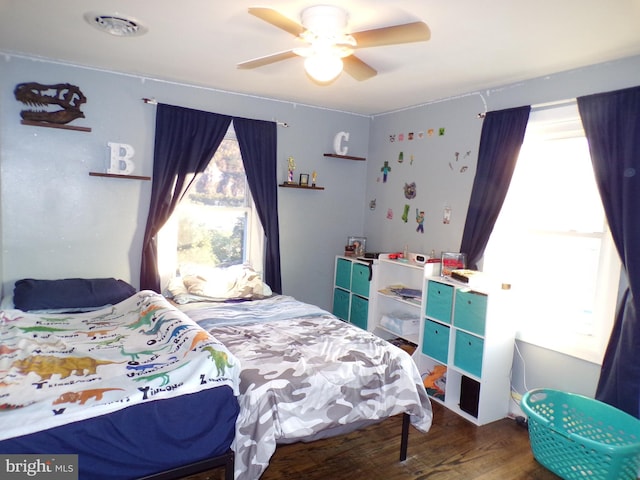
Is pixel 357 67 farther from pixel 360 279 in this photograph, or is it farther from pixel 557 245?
pixel 360 279

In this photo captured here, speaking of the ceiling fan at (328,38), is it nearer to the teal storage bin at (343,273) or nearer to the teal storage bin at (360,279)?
the teal storage bin at (360,279)

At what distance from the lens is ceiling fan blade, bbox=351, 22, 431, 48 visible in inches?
68.5

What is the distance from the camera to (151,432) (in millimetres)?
1675

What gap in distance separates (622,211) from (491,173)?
92cm

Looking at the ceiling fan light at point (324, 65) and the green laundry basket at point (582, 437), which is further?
the green laundry basket at point (582, 437)

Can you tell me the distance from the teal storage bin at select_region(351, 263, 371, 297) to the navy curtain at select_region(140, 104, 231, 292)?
164 cm

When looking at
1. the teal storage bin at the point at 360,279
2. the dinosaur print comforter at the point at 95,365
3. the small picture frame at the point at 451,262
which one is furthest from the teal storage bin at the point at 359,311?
the dinosaur print comforter at the point at 95,365

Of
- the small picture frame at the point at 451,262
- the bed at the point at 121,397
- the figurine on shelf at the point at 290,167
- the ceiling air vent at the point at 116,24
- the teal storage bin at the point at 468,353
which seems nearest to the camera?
the bed at the point at 121,397

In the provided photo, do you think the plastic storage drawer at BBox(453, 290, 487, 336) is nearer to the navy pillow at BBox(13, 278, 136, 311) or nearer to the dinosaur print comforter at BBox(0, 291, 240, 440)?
the dinosaur print comforter at BBox(0, 291, 240, 440)

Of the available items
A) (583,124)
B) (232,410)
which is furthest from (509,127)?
(232,410)

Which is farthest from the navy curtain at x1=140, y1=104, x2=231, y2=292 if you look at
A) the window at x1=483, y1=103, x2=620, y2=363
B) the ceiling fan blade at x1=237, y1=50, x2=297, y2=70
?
the window at x1=483, y1=103, x2=620, y2=363

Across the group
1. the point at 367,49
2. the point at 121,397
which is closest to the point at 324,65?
the point at 367,49

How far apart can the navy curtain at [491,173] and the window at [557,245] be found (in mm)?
82

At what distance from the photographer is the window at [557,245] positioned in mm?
2723
